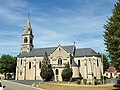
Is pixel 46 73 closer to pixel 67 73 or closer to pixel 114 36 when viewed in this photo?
pixel 67 73

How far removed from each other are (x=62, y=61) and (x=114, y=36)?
40030 mm

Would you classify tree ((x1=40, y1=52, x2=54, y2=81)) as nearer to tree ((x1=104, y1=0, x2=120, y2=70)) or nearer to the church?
the church

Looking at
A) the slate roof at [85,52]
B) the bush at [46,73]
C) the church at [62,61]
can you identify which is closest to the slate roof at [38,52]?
the church at [62,61]

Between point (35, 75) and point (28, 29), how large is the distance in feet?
64.4

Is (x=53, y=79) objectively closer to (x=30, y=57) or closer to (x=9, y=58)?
(x=30, y=57)

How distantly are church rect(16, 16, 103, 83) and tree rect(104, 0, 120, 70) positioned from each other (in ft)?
106

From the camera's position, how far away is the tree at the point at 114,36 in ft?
66.3

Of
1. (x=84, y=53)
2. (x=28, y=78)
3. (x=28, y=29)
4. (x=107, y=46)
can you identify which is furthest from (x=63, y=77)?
→ (x=107, y=46)

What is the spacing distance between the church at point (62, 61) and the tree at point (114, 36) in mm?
32184

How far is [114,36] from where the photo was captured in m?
20.2

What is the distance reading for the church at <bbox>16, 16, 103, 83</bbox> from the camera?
58.3 meters

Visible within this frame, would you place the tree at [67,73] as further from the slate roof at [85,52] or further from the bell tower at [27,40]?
the bell tower at [27,40]

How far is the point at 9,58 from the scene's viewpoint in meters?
75.7

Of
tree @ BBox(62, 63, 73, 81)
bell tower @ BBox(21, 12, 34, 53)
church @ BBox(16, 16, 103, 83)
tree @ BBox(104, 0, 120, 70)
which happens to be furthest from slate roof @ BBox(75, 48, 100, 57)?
tree @ BBox(104, 0, 120, 70)
